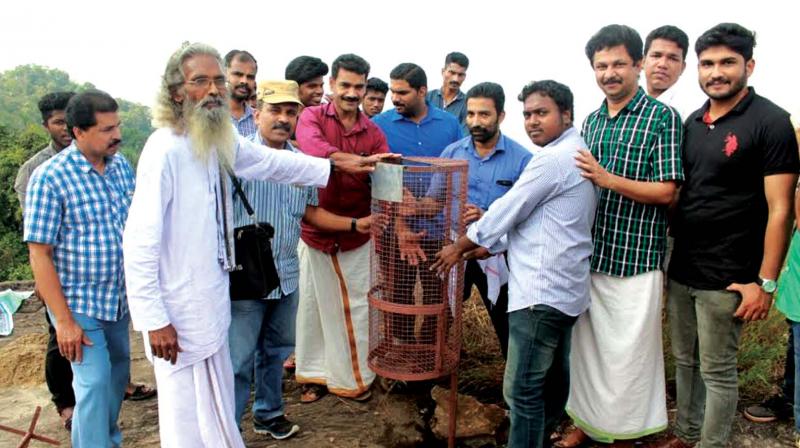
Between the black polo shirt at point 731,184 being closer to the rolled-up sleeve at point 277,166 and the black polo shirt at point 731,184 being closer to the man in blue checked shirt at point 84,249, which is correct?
the rolled-up sleeve at point 277,166

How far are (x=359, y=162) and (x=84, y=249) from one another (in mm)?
1574

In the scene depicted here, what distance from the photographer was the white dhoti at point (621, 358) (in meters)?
3.39

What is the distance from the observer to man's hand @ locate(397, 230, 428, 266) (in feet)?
11.6

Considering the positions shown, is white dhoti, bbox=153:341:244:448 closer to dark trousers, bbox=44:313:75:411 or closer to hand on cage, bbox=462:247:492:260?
hand on cage, bbox=462:247:492:260

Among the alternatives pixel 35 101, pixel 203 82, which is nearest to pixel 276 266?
pixel 203 82

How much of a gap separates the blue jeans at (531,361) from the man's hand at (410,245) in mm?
636

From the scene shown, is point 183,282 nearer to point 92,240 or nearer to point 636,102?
point 92,240

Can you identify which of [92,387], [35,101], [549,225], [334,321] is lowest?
[334,321]

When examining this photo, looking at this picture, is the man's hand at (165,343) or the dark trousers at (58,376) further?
the dark trousers at (58,376)

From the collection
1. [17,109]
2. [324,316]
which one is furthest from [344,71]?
[17,109]

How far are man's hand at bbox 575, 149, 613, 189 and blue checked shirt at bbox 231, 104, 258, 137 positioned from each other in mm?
2644

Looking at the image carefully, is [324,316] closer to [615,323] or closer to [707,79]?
[615,323]

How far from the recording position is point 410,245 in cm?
354

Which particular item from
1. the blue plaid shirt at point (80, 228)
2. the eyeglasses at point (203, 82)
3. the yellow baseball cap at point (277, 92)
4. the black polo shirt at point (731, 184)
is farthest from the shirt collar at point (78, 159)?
the black polo shirt at point (731, 184)
